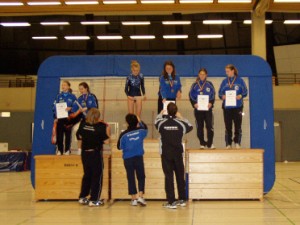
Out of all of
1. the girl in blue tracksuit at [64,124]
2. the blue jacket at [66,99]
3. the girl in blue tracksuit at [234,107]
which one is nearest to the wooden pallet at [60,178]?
the girl in blue tracksuit at [64,124]

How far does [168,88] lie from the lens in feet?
34.2

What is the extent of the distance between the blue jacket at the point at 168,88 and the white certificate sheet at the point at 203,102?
51 centimetres

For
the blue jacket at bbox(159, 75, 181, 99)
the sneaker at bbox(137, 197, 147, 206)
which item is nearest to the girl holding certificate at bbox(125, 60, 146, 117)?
the blue jacket at bbox(159, 75, 181, 99)

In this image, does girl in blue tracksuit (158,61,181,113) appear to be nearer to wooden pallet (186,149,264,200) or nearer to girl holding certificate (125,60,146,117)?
girl holding certificate (125,60,146,117)

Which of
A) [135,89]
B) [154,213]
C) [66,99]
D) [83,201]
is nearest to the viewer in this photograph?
[154,213]

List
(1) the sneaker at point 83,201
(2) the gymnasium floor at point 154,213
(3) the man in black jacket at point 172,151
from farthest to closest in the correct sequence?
(1) the sneaker at point 83,201 < (3) the man in black jacket at point 172,151 < (2) the gymnasium floor at point 154,213

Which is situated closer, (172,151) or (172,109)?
(172,151)

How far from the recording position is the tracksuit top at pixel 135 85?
10648mm

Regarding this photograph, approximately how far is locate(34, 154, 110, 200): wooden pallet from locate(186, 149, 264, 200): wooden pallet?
6.36 ft

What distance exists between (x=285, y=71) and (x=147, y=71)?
19506mm

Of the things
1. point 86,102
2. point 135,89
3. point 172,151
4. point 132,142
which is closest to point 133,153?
point 132,142

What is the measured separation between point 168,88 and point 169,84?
0.31 ft

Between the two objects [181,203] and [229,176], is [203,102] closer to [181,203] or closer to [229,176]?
[229,176]

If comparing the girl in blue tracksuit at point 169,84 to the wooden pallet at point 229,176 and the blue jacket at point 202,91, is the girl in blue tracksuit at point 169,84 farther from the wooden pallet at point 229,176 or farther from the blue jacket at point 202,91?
the wooden pallet at point 229,176
